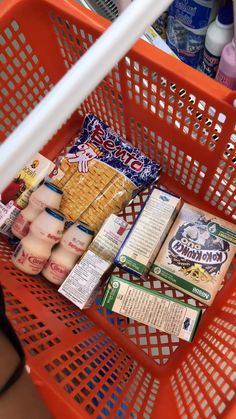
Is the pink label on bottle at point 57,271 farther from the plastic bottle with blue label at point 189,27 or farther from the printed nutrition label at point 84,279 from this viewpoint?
the plastic bottle with blue label at point 189,27

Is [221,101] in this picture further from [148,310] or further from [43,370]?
[43,370]

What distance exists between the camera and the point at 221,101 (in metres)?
0.79

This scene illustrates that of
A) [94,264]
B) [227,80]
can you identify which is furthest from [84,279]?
[227,80]

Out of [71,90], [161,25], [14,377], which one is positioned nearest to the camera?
[71,90]

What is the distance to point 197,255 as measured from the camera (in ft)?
3.32

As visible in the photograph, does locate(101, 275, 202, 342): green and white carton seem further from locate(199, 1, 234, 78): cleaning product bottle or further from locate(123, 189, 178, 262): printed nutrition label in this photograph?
locate(199, 1, 234, 78): cleaning product bottle

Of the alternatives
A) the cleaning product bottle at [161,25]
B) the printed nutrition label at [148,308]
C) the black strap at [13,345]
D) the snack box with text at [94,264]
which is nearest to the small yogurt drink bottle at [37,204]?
the snack box with text at [94,264]

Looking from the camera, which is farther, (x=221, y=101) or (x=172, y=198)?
(x=172, y=198)

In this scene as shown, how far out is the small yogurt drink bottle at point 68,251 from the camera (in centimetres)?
101

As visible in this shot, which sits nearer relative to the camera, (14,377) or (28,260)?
(14,377)

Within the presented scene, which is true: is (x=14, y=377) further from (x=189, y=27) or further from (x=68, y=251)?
(x=189, y=27)

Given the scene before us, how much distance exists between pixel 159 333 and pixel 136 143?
0.49 meters

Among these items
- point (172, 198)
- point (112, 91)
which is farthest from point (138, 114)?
point (172, 198)

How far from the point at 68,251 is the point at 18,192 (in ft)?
0.66
